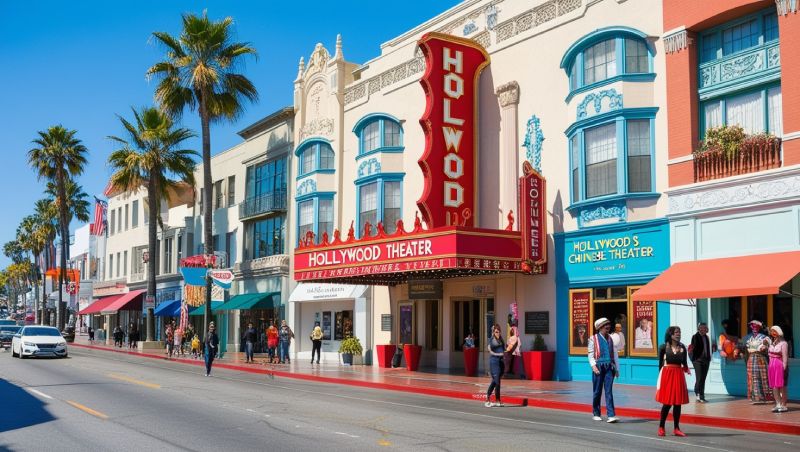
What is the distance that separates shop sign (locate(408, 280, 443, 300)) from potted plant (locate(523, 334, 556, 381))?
5326 mm

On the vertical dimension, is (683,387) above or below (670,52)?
below

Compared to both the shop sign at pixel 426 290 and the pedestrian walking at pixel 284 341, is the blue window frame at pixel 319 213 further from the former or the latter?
the shop sign at pixel 426 290

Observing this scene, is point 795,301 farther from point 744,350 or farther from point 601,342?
point 601,342

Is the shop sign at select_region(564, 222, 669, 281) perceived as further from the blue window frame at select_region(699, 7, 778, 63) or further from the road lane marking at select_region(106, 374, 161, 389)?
the road lane marking at select_region(106, 374, 161, 389)

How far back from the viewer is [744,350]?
1812 centimetres

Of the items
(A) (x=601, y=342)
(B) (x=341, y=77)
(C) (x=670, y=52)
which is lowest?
(A) (x=601, y=342)

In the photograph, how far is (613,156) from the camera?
2202cm

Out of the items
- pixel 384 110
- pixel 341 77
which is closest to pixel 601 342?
pixel 384 110

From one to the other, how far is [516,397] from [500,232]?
637cm

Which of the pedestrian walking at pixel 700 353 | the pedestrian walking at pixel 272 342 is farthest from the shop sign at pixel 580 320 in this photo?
the pedestrian walking at pixel 272 342

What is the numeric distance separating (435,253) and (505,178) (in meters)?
3.91

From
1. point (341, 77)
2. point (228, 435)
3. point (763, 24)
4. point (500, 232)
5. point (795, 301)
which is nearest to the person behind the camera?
point (228, 435)

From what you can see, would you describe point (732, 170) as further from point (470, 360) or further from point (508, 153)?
point (470, 360)

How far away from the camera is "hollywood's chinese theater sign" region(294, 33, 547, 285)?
23.2 meters
